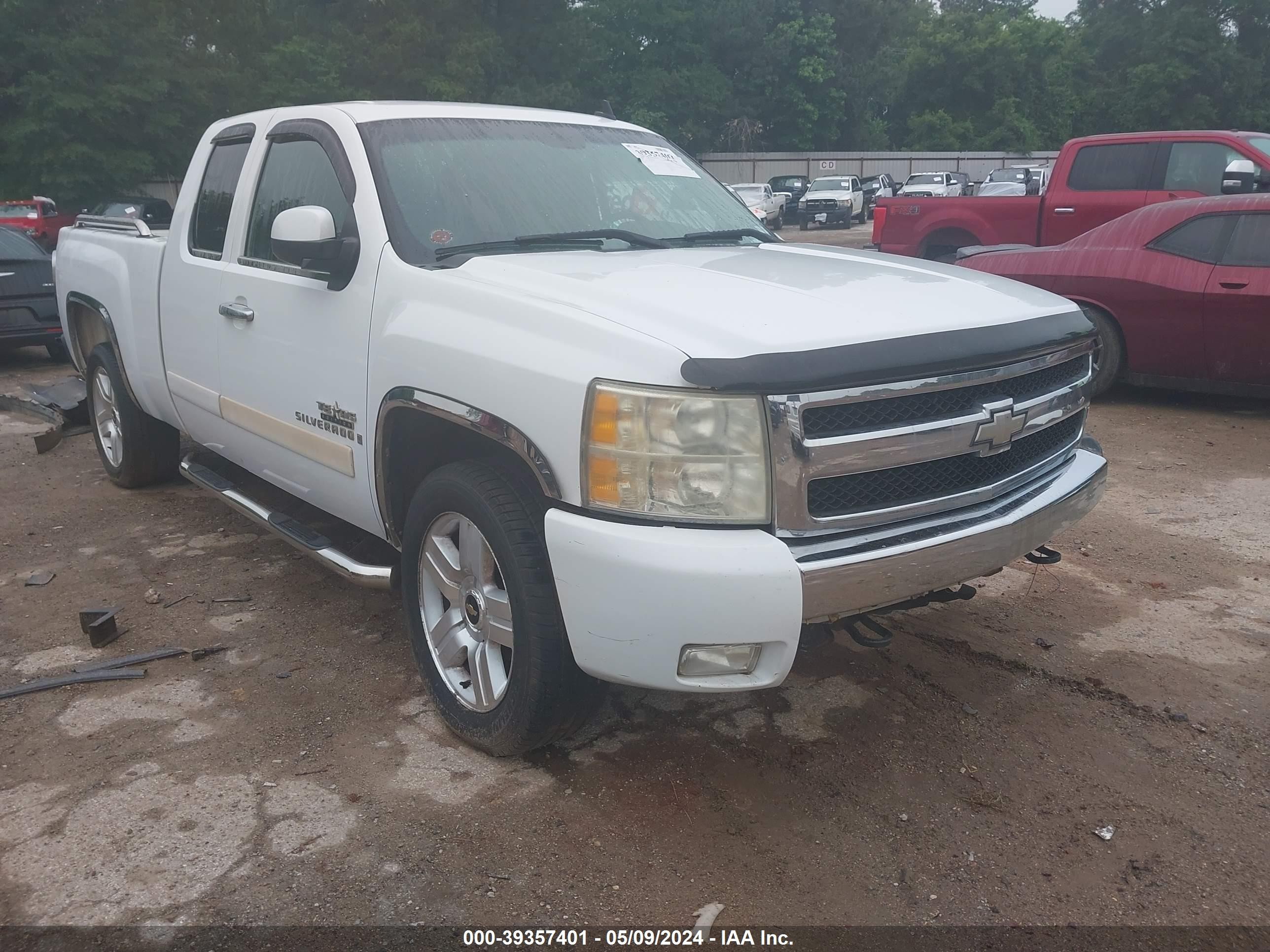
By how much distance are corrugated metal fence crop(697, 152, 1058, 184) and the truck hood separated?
50.8m

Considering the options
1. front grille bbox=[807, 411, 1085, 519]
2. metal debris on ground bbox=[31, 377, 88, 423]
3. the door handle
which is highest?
the door handle

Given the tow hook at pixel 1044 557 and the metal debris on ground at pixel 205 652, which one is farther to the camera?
the metal debris on ground at pixel 205 652

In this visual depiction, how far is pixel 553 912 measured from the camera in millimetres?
2486

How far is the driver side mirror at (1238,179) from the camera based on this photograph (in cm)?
934

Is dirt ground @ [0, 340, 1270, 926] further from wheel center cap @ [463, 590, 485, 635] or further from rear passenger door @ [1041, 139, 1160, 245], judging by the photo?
rear passenger door @ [1041, 139, 1160, 245]

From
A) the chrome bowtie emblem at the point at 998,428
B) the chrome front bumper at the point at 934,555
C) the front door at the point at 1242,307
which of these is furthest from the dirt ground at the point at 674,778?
the front door at the point at 1242,307

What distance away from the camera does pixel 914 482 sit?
8.99 ft

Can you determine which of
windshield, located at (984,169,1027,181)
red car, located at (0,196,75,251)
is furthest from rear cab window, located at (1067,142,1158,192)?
windshield, located at (984,169,1027,181)

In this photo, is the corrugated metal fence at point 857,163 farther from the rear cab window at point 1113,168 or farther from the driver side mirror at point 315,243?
the driver side mirror at point 315,243

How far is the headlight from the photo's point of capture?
246 cm

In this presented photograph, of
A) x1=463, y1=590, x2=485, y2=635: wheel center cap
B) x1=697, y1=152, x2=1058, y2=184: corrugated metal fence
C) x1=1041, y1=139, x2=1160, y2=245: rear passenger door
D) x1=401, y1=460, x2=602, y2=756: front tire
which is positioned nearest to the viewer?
x1=401, y1=460, x2=602, y2=756: front tire

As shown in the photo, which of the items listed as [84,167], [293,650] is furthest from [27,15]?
[293,650]

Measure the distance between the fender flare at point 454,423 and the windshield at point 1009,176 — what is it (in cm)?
3324

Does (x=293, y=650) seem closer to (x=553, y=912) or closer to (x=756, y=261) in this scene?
(x=553, y=912)
